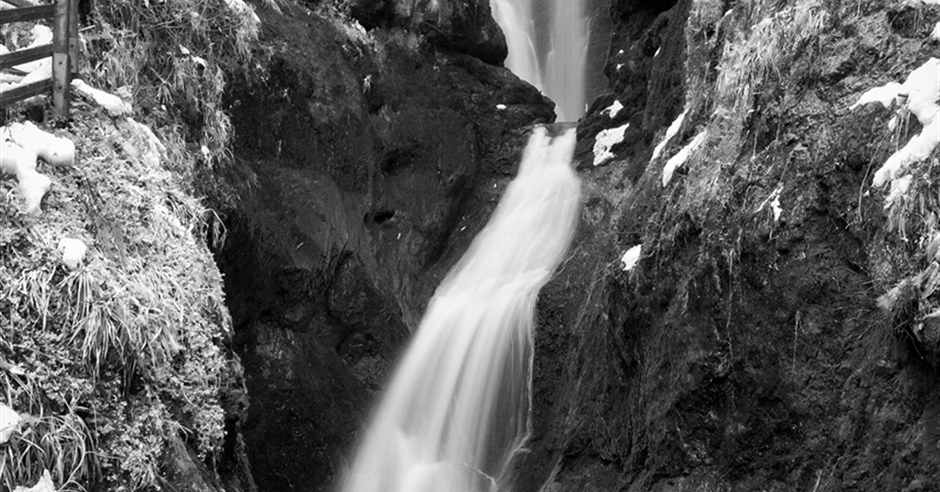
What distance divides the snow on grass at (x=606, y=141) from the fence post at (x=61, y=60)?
7574mm

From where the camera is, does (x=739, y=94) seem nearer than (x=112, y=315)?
No

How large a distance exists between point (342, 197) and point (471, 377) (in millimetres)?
2704

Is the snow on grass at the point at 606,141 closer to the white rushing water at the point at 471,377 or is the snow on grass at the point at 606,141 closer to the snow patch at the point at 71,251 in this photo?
the white rushing water at the point at 471,377

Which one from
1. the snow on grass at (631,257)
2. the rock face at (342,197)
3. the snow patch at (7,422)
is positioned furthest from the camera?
the rock face at (342,197)

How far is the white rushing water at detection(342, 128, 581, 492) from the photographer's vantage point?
31.3 ft

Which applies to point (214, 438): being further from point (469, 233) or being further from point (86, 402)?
point (469, 233)

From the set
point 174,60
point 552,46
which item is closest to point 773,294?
point 174,60

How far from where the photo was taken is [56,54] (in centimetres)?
614

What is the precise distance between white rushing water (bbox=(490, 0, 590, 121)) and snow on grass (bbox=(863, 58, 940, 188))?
10.9 m

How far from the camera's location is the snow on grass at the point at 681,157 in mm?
7668

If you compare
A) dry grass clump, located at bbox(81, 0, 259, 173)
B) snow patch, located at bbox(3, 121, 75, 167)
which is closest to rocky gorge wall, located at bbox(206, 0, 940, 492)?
dry grass clump, located at bbox(81, 0, 259, 173)

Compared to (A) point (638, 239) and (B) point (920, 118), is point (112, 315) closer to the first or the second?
(A) point (638, 239)

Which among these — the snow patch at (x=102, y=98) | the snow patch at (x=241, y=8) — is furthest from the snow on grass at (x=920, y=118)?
the snow patch at (x=241, y=8)

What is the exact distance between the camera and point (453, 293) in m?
11.5
